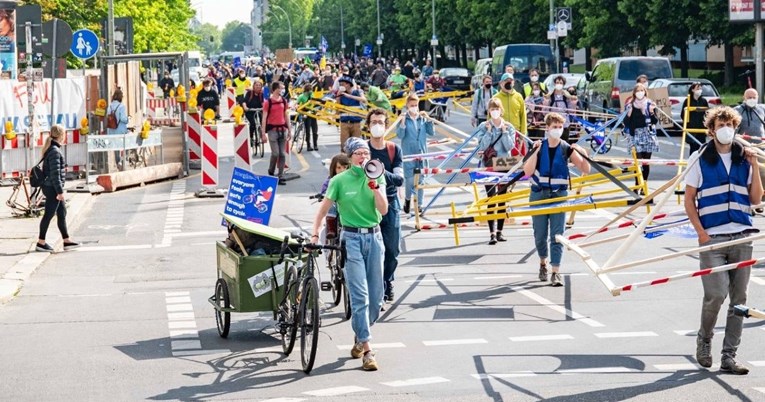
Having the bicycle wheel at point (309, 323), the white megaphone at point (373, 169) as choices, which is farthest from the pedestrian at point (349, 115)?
the bicycle wheel at point (309, 323)

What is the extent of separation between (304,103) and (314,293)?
77.1 feet

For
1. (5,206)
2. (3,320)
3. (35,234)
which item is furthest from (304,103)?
(3,320)

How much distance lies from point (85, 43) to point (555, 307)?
65.8 feet

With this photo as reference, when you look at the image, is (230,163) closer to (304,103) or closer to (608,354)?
(304,103)

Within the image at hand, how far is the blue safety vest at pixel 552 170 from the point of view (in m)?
14.2

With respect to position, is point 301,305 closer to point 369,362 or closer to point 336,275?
point 369,362

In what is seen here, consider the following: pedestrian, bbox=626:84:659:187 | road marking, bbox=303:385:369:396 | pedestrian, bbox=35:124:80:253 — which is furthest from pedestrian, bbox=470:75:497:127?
road marking, bbox=303:385:369:396

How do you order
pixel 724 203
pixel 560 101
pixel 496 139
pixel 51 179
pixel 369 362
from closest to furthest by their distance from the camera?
1. pixel 724 203
2. pixel 369 362
3. pixel 51 179
4. pixel 496 139
5. pixel 560 101

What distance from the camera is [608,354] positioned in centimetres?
1089

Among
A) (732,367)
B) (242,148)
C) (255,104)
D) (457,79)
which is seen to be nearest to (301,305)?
(732,367)

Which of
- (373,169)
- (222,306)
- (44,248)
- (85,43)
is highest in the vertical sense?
(85,43)

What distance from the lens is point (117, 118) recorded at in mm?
28438

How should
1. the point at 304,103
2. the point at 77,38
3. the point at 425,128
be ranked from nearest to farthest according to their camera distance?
the point at 425,128
the point at 77,38
the point at 304,103

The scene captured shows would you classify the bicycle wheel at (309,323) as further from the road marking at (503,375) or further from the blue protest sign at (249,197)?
the blue protest sign at (249,197)
